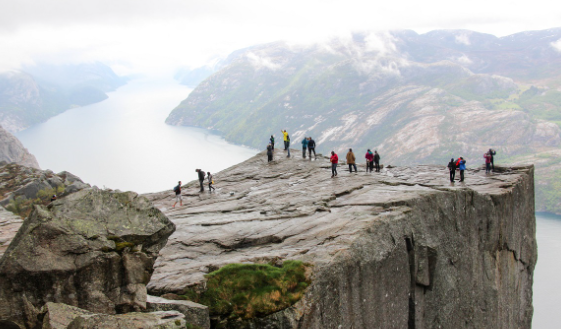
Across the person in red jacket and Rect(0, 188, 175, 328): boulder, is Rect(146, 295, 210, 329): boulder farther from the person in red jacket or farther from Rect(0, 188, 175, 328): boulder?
the person in red jacket

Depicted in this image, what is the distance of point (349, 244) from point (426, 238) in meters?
6.78

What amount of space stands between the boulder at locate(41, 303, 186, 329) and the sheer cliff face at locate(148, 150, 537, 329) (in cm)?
388

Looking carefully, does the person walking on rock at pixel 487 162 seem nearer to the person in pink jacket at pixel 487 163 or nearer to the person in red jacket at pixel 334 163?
the person in pink jacket at pixel 487 163

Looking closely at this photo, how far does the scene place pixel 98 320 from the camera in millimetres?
10523

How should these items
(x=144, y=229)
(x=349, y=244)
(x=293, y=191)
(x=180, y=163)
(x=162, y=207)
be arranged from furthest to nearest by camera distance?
1. (x=180, y=163)
2. (x=162, y=207)
3. (x=293, y=191)
4. (x=349, y=244)
5. (x=144, y=229)

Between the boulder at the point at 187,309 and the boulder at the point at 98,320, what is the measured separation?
1480 mm

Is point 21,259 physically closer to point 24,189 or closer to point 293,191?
point 293,191

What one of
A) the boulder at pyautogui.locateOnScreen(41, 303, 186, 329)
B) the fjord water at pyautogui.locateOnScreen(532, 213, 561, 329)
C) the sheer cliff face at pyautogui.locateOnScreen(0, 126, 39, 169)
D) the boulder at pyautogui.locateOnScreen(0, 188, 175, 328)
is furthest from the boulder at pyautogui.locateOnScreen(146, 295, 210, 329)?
the fjord water at pyautogui.locateOnScreen(532, 213, 561, 329)

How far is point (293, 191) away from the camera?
30281 millimetres

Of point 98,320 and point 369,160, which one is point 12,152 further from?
point 98,320

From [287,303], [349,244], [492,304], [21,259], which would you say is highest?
[21,259]

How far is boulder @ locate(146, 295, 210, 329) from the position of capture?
13742mm

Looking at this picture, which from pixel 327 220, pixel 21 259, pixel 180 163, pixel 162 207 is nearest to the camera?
pixel 21 259

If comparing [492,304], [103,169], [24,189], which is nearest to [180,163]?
[103,169]
